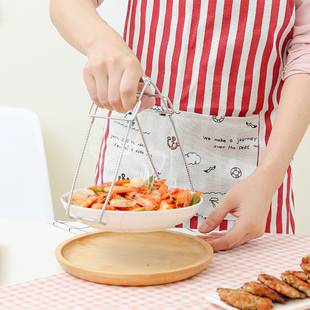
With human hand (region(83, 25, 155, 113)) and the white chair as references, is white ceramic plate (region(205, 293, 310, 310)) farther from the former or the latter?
the white chair

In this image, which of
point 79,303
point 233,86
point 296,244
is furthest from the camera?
point 233,86

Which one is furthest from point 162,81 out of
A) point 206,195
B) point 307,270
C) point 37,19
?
point 37,19

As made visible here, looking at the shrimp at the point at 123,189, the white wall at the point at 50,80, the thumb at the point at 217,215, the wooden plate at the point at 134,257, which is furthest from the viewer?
the white wall at the point at 50,80

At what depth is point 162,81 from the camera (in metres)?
1.46

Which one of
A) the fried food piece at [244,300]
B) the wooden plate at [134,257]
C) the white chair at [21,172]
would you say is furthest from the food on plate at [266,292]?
the white chair at [21,172]

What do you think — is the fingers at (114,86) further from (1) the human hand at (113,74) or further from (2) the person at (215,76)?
(2) the person at (215,76)

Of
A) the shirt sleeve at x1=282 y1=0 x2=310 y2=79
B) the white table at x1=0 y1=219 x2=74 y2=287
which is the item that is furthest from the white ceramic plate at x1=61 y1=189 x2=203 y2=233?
the shirt sleeve at x1=282 y1=0 x2=310 y2=79

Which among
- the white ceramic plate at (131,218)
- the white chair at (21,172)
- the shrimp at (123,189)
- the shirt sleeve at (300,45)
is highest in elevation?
the shirt sleeve at (300,45)

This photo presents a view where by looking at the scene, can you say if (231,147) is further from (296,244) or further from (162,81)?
(296,244)

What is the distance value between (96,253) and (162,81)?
0.65 metres

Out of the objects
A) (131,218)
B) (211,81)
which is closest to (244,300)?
(131,218)

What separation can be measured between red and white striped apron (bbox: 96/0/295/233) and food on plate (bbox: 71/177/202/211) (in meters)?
0.40

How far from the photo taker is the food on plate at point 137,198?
91 centimetres

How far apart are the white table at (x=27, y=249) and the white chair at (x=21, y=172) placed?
0.72 m
